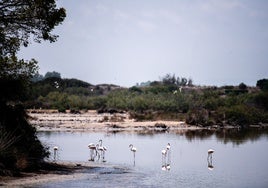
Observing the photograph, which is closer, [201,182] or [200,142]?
[201,182]

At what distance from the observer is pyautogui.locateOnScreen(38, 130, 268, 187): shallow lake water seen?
22588 mm

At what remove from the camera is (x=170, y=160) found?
31844 mm

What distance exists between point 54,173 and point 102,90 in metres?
121

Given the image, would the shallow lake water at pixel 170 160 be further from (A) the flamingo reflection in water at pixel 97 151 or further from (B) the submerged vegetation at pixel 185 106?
(B) the submerged vegetation at pixel 185 106

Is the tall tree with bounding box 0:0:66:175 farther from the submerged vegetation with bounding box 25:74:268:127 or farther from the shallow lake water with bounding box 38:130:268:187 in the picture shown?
the submerged vegetation with bounding box 25:74:268:127

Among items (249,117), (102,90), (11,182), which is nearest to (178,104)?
(249,117)

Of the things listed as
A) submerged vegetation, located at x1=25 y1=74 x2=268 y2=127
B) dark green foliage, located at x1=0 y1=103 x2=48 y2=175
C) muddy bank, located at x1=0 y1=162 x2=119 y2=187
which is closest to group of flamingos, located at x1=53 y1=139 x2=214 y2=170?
muddy bank, located at x1=0 y1=162 x2=119 y2=187

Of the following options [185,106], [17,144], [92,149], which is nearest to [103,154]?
[92,149]

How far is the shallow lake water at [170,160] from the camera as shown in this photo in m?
22.6

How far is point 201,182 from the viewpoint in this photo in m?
22.8

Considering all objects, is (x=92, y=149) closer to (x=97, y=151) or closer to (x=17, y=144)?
Answer: (x=97, y=151)

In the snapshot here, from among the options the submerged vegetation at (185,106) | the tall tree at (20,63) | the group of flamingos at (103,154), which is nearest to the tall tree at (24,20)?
the tall tree at (20,63)

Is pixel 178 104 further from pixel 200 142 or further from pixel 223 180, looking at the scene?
pixel 223 180

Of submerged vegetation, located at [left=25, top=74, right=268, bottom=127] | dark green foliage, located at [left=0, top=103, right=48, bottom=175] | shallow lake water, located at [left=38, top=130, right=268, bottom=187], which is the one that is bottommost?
shallow lake water, located at [left=38, top=130, right=268, bottom=187]
